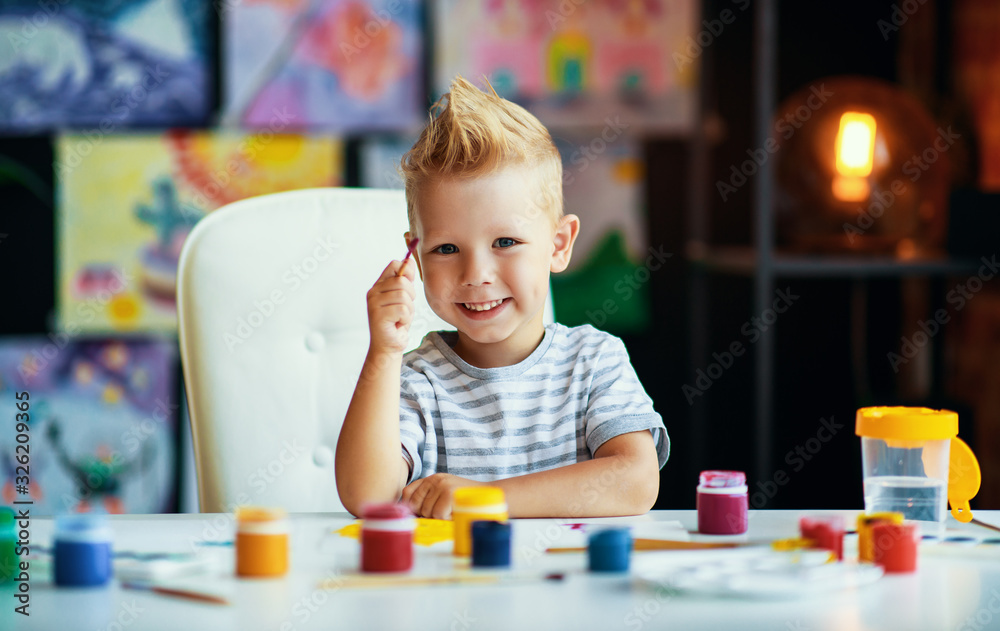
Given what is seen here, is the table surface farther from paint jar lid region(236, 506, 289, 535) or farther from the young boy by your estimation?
the young boy

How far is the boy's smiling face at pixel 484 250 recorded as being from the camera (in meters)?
1.07

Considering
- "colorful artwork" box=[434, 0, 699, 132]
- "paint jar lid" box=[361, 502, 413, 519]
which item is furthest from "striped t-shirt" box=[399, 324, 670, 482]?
"colorful artwork" box=[434, 0, 699, 132]

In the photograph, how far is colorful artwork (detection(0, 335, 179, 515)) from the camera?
2.33m

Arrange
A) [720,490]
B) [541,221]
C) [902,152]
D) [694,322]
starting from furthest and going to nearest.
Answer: [694,322] → [902,152] → [541,221] → [720,490]

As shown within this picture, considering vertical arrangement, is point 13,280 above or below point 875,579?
above

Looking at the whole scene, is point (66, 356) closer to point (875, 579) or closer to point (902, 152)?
point (902, 152)

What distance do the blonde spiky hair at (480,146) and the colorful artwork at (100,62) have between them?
4.49 feet

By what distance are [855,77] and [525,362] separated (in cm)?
155

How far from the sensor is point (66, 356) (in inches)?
92.1

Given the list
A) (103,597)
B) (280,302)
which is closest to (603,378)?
(280,302)

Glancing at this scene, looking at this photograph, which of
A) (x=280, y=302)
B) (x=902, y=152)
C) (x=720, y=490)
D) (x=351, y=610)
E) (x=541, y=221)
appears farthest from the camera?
(x=902, y=152)

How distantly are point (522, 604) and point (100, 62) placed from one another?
202 cm

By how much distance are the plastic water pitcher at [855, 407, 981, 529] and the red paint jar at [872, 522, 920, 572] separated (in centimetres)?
15

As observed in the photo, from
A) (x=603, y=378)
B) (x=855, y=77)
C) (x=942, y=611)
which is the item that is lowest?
A: (x=942, y=611)
